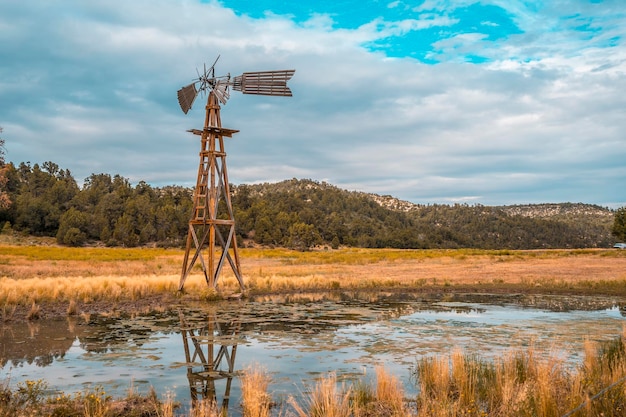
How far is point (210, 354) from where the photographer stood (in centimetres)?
1246

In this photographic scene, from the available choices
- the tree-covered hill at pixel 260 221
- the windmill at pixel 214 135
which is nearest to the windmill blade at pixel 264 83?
the windmill at pixel 214 135

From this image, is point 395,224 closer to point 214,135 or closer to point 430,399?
point 214,135

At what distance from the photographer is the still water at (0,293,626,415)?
10.2 metres

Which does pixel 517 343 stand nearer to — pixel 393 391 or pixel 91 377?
pixel 393 391

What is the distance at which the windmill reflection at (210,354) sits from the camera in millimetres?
9430

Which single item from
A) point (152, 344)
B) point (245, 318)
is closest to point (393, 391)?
point (152, 344)

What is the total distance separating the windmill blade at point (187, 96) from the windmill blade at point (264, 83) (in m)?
1.95

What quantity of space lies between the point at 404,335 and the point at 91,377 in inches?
328

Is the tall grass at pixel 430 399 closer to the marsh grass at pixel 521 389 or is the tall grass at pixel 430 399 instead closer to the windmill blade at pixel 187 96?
the marsh grass at pixel 521 389

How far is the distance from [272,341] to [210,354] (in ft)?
6.76

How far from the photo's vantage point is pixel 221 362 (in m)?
11.7

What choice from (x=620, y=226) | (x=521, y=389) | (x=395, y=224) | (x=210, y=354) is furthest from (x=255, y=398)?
(x=395, y=224)

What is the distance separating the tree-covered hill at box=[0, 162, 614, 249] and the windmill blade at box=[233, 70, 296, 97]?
211ft

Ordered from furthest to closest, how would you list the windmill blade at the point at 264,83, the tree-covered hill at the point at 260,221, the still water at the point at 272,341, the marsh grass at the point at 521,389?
the tree-covered hill at the point at 260,221 < the windmill blade at the point at 264,83 < the still water at the point at 272,341 < the marsh grass at the point at 521,389
